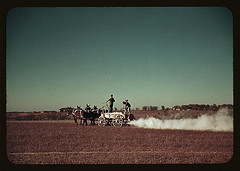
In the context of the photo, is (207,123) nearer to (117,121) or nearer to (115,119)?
(117,121)

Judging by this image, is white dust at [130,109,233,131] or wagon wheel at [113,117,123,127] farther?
wagon wheel at [113,117,123,127]

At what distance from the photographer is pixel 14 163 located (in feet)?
19.4

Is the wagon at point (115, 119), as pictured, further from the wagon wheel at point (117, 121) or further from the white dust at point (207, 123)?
the white dust at point (207, 123)

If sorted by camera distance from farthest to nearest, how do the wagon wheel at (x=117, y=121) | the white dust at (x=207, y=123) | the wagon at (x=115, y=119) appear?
the wagon wheel at (x=117, y=121) → the wagon at (x=115, y=119) → the white dust at (x=207, y=123)

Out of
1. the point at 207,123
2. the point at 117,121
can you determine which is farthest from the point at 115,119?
the point at 207,123

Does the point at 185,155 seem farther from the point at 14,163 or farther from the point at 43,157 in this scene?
the point at 14,163

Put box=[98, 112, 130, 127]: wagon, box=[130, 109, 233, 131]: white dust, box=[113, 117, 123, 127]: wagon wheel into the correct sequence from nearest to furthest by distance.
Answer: box=[130, 109, 233, 131]: white dust, box=[98, 112, 130, 127]: wagon, box=[113, 117, 123, 127]: wagon wheel

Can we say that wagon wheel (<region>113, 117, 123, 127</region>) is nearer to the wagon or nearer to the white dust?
the wagon

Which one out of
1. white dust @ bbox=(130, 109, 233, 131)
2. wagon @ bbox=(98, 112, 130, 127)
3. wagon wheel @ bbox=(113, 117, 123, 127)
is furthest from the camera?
wagon wheel @ bbox=(113, 117, 123, 127)

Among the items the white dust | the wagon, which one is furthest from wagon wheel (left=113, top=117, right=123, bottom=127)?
the white dust

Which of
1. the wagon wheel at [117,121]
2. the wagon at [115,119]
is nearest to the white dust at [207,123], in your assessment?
the wagon at [115,119]

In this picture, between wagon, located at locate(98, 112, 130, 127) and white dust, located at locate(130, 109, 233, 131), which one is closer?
white dust, located at locate(130, 109, 233, 131)
